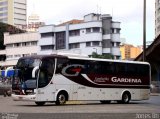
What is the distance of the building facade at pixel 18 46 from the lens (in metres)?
119

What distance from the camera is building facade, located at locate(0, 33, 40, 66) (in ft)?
391

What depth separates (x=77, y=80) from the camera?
92.9 ft

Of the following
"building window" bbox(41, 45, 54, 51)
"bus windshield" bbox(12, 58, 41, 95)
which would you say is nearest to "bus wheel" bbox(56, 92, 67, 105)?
"bus windshield" bbox(12, 58, 41, 95)

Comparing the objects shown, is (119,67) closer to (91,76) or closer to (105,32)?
(91,76)

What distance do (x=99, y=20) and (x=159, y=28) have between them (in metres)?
52.9

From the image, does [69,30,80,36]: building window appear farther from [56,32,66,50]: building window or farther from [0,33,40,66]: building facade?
[0,33,40,66]: building facade

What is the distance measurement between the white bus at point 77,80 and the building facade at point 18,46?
87.2 m

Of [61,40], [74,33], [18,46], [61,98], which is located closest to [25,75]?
[61,98]

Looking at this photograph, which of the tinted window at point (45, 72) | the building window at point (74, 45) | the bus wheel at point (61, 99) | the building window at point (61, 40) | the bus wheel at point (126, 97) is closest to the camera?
the tinted window at point (45, 72)

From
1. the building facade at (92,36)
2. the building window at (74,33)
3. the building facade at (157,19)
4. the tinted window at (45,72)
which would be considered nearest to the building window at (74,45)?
the building facade at (92,36)

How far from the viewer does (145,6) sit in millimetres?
39938

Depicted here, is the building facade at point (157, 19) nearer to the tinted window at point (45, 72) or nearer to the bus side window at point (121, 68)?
the bus side window at point (121, 68)

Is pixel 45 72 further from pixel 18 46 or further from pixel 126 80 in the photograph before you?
pixel 18 46

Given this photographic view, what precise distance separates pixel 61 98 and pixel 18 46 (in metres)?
96.6
